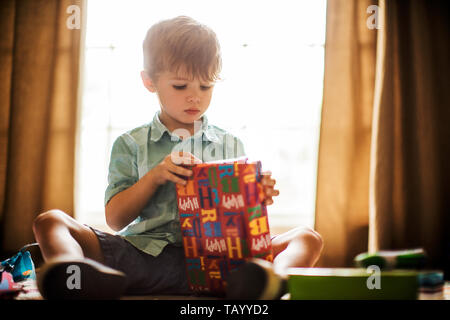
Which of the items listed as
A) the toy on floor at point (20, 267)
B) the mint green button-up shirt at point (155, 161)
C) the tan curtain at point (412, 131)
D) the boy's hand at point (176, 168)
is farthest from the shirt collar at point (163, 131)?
the tan curtain at point (412, 131)

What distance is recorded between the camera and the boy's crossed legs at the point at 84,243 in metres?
0.77

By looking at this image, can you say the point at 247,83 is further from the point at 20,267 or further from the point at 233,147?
the point at 20,267

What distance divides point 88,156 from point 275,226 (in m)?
0.90

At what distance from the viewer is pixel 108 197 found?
101 centimetres

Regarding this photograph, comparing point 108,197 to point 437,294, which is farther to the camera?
point 108,197

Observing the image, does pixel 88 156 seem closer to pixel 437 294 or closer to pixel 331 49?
pixel 331 49

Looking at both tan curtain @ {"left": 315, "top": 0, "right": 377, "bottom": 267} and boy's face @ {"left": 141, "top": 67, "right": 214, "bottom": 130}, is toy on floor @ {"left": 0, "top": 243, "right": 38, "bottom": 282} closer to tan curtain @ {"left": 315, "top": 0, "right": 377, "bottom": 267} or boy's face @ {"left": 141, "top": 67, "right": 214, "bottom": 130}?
boy's face @ {"left": 141, "top": 67, "right": 214, "bottom": 130}

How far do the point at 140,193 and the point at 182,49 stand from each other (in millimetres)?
342

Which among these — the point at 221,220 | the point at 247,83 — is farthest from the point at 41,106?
the point at 221,220

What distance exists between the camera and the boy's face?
98cm

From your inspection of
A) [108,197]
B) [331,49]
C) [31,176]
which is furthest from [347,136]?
[31,176]

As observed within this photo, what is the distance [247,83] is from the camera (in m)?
1.89

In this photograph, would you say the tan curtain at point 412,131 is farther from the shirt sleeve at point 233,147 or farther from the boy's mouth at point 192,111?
the boy's mouth at point 192,111

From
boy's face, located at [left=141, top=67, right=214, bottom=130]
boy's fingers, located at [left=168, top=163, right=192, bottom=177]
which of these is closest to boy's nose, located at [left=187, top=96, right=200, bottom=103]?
boy's face, located at [left=141, top=67, right=214, bottom=130]
